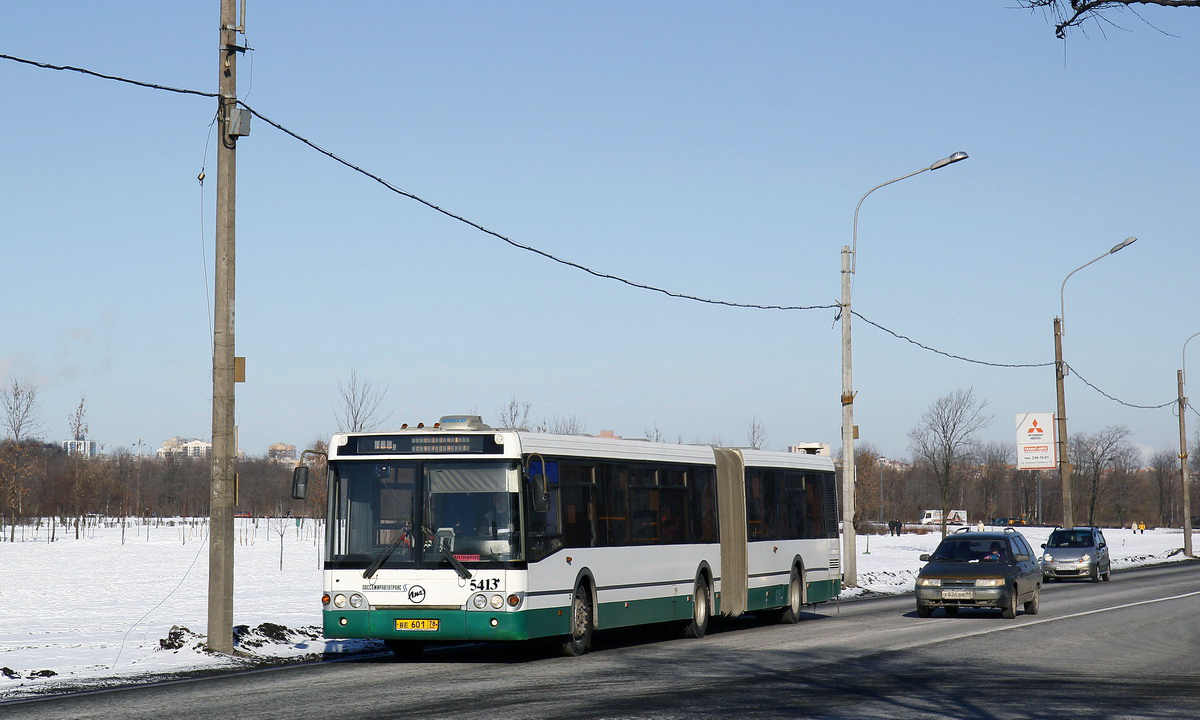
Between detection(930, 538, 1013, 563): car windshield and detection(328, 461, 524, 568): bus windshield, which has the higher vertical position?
detection(328, 461, 524, 568): bus windshield

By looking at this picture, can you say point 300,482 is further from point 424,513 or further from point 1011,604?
point 1011,604

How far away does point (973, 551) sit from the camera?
25109 millimetres

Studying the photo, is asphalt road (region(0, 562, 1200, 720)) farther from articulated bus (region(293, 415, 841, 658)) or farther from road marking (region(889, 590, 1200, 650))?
articulated bus (region(293, 415, 841, 658))

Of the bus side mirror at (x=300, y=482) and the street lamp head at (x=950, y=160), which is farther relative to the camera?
the street lamp head at (x=950, y=160)

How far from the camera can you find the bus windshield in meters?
16.2

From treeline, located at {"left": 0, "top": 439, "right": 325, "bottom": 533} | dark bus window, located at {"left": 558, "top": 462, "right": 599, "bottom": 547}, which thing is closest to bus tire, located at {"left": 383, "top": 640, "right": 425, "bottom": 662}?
dark bus window, located at {"left": 558, "top": 462, "right": 599, "bottom": 547}

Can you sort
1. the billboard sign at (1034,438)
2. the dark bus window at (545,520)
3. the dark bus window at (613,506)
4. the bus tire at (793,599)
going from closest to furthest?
the dark bus window at (545,520), the dark bus window at (613,506), the bus tire at (793,599), the billboard sign at (1034,438)

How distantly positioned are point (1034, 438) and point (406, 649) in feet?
149

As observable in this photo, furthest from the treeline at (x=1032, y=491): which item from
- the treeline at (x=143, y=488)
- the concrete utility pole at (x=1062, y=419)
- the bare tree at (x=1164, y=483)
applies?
the concrete utility pole at (x=1062, y=419)

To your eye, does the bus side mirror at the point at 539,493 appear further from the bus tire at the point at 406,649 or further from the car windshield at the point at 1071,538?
the car windshield at the point at 1071,538

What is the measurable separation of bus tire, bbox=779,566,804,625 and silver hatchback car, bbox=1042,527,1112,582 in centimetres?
1962

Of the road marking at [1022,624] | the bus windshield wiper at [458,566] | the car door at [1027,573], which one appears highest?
the bus windshield wiper at [458,566]

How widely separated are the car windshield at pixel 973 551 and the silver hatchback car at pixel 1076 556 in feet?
56.9

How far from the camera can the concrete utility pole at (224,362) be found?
16.6 m
